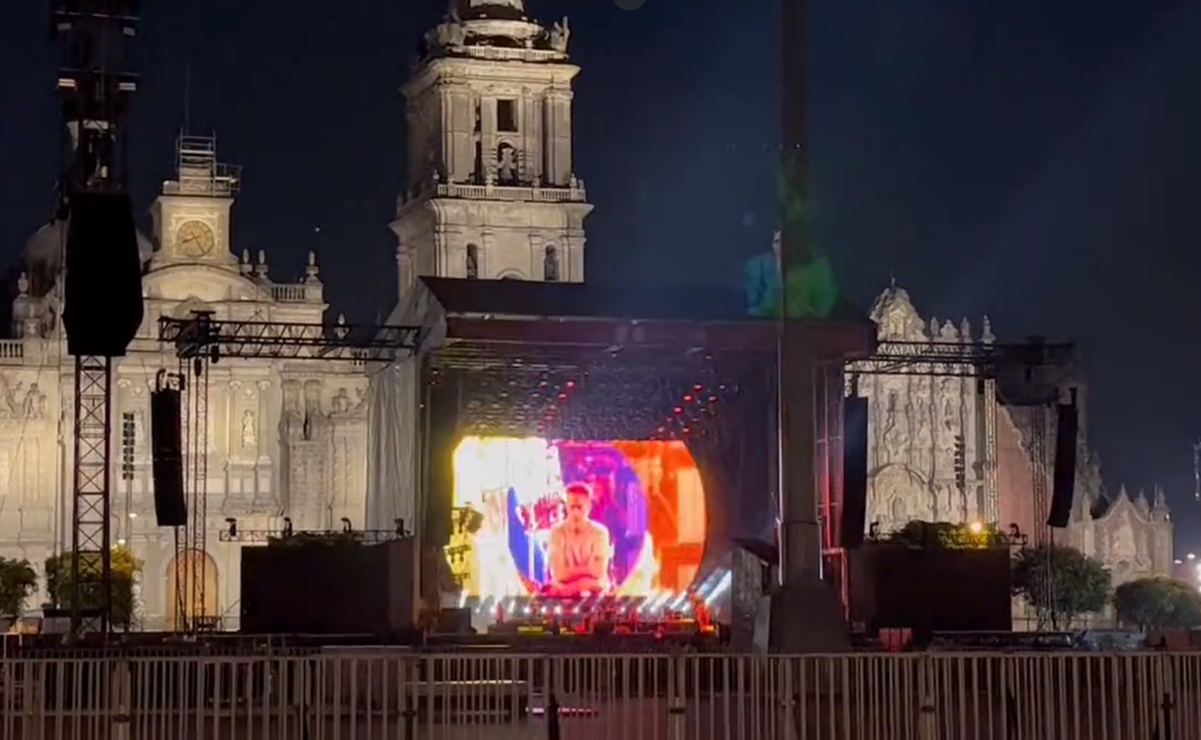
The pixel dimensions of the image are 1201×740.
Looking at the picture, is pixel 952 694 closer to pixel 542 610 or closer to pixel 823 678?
pixel 823 678

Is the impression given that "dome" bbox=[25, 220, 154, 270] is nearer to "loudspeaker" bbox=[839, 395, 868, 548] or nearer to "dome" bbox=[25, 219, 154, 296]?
"dome" bbox=[25, 219, 154, 296]

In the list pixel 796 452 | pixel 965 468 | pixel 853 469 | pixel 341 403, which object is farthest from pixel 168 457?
pixel 965 468

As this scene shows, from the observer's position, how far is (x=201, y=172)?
66.2 metres

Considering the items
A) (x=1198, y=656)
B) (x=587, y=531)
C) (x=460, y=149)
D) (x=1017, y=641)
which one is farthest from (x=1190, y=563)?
(x=1198, y=656)

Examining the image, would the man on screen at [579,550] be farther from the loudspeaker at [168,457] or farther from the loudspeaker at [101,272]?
the loudspeaker at [101,272]

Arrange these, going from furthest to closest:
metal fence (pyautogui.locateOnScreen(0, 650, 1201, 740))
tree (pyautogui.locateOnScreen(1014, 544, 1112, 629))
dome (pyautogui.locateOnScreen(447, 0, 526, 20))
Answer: dome (pyautogui.locateOnScreen(447, 0, 526, 20)) → tree (pyautogui.locateOnScreen(1014, 544, 1112, 629)) → metal fence (pyautogui.locateOnScreen(0, 650, 1201, 740))

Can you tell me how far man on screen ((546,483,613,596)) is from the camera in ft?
156

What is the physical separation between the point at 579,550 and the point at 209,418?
21308 millimetres

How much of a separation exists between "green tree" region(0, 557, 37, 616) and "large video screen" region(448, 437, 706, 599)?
53.1 ft

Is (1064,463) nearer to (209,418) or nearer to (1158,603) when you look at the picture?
(1158,603)

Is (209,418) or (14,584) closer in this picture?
(14,584)

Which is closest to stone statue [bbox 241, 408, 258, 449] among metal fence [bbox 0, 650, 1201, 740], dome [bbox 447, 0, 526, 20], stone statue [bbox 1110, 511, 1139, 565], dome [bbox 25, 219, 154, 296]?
dome [bbox 25, 219, 154, 296]

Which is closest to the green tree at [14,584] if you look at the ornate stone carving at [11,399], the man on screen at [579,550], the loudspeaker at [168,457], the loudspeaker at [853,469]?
the ornate stone carving at [11,399]

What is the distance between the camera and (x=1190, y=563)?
74.1m
